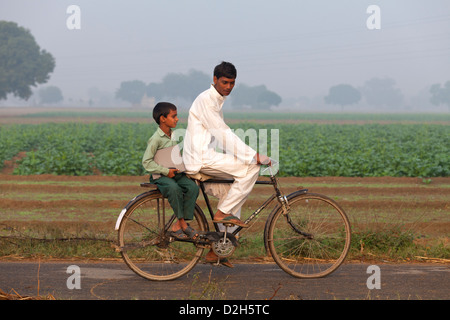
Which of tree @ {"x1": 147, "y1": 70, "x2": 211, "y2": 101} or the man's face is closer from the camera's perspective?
the man's face

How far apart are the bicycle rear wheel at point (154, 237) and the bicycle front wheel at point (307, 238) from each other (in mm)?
785

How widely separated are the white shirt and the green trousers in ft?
0.43

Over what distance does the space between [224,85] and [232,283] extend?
6.24 ft

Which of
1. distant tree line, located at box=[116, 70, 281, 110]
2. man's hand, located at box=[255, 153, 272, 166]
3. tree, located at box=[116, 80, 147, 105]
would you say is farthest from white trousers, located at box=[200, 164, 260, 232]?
tree, located at box=[116, 80, 147, 105]

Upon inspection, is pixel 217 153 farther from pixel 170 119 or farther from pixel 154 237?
pixel 154 237

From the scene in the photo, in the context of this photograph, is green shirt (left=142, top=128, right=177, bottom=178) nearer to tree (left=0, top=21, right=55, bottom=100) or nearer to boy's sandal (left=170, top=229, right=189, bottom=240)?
boy's sandal (left=170, top=229, right=189, bottom=240)

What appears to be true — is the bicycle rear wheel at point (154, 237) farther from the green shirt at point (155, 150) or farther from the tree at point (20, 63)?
the tree at point (20, 63)

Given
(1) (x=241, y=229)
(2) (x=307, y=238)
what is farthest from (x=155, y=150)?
(2) (x=307, y=238)

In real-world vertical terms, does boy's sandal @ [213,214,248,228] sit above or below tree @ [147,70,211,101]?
below

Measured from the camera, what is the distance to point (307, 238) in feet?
20.5

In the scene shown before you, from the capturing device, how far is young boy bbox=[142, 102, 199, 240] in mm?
5785

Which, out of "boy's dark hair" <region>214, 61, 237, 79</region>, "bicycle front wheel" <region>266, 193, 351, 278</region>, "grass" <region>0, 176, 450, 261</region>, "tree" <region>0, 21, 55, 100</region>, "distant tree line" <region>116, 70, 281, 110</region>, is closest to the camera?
"boy's dark hair" <region>214, 61, 237, 79</region>
